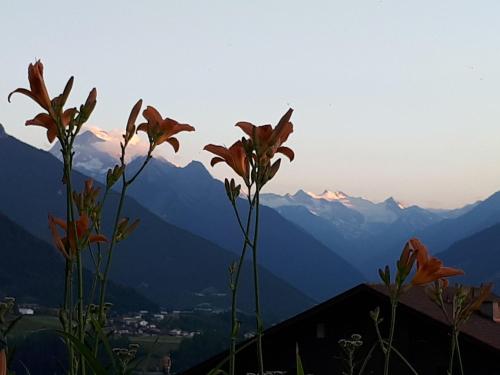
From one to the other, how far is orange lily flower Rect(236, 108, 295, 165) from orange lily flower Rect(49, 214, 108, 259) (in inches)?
17.6

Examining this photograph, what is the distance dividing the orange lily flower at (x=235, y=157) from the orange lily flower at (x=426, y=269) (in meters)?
0.47

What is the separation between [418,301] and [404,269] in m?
19.1

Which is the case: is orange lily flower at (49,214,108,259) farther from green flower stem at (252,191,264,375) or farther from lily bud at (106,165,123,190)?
green flower stem at (252,191,264,375)

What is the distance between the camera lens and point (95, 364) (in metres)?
1.92

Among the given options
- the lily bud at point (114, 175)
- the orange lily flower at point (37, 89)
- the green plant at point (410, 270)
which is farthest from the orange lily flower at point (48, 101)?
the green plant at point (410, 270)

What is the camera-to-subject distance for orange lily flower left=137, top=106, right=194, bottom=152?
9.23ft

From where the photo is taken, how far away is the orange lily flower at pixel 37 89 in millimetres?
2383

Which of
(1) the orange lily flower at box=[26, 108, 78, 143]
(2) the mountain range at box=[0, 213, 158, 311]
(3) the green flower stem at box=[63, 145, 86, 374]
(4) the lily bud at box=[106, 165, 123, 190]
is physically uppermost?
(1) the orange lily flower at box=[26, 108, 78, 143]

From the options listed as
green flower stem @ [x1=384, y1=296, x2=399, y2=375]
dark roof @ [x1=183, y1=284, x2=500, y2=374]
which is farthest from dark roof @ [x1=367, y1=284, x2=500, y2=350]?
green flower stem @ [x1=384, y1=296, x2=399, y2=375]

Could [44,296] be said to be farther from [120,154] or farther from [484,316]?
[120,154]

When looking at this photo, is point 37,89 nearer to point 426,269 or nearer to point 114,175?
→ point 114,175

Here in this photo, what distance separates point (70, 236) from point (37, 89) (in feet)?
1.33

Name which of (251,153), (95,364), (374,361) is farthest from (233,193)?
(374,361)

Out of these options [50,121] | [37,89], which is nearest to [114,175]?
[50,121]
